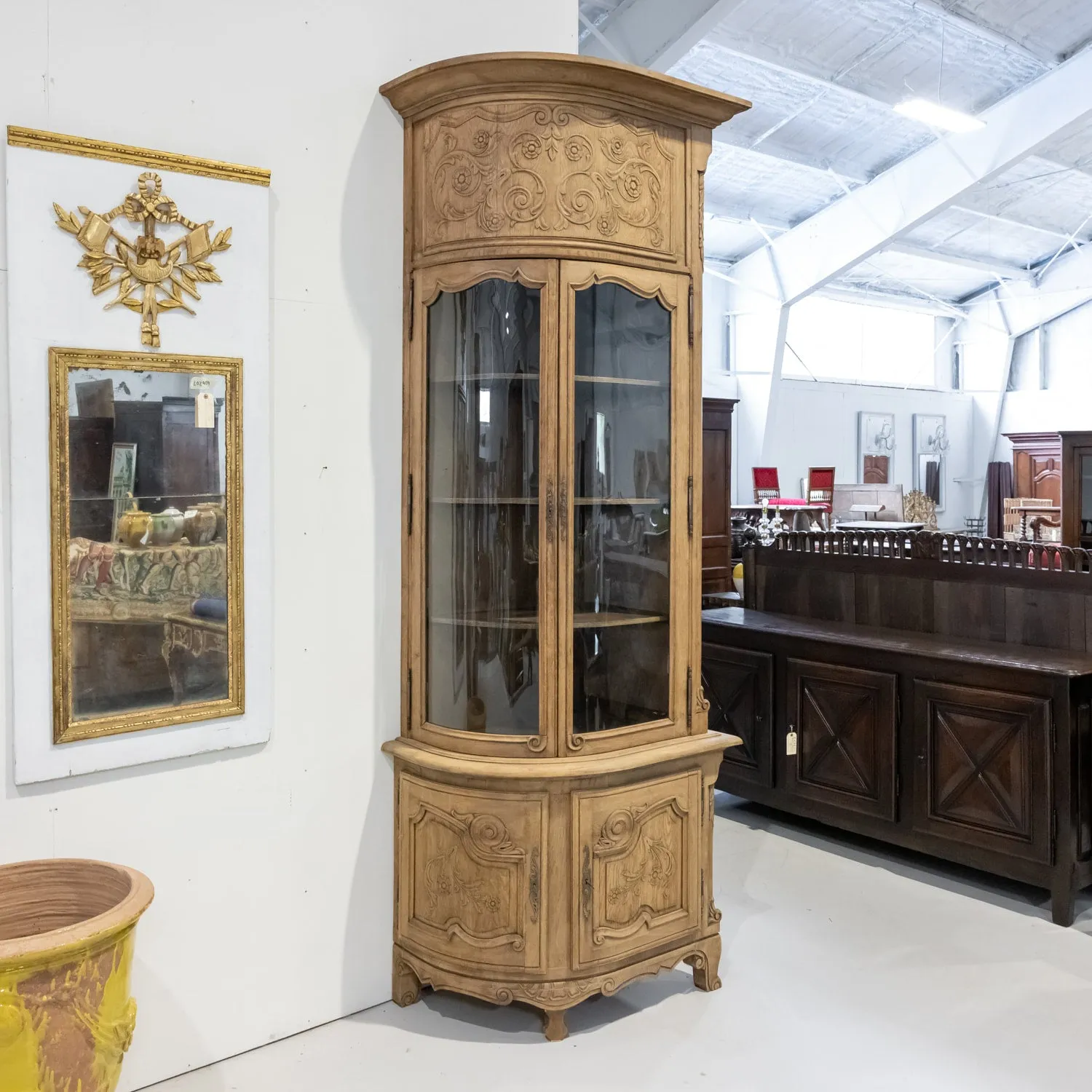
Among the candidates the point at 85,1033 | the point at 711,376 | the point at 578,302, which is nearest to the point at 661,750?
the point at 578,302

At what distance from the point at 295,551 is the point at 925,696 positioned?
251 centimetres

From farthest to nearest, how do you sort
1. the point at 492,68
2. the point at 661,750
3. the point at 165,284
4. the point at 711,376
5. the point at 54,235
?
the point at 711,376 → the point at 661,750 → the point at 492,68 → the point at 165,284 → the point at 54,235

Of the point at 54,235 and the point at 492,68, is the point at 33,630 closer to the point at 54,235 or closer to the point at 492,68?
the point at 54,235

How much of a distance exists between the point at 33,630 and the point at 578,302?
1578 millimetres

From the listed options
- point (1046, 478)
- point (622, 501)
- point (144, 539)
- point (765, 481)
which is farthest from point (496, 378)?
point (1046, 478)

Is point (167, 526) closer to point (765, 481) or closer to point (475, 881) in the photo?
point (475, 881)

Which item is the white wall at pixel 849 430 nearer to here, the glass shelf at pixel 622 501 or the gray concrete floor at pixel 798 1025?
the gray concrete floor at pixel 798 1025

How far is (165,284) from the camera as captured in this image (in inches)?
100

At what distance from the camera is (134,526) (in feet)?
8.23

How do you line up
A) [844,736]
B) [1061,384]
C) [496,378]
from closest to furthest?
[496,378] < [844,736] < [1061,384]

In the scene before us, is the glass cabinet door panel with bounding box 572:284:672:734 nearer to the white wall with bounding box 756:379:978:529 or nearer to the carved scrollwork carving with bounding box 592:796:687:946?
the carved scrollwork carving with bounding box 592:796:687:946

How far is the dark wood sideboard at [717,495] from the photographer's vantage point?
7.65 m

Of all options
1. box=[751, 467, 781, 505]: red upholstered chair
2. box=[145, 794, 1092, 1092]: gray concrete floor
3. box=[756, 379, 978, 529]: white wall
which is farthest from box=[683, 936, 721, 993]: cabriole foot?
box=[756, 379, 978, 529]: white wall

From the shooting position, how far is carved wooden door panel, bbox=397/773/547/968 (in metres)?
2.81
